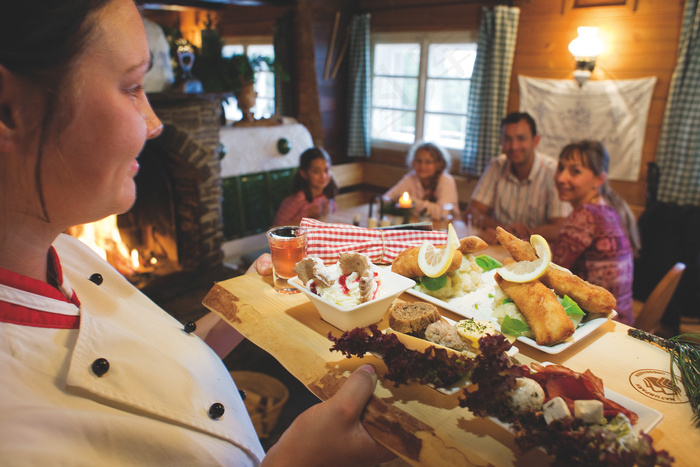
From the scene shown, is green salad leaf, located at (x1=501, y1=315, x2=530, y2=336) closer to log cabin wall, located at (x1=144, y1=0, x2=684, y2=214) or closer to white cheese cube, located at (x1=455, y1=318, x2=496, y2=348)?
white cheese cube, located at (x1=455, y1=318, x2=496, y2=348)

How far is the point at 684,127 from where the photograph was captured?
15.9ft

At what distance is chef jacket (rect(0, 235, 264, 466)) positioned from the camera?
74 centimetres

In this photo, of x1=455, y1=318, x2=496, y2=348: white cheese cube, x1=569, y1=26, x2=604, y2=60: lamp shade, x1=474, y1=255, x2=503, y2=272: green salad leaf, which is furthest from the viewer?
x1=569, y1=26, x2=604, y2=60: lamp shade

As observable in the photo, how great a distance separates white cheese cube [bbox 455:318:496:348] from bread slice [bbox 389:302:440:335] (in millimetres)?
66

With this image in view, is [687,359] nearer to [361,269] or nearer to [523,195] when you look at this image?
[361,269]

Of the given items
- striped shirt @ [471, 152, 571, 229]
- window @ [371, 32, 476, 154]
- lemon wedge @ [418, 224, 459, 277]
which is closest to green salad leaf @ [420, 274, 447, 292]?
lemon wedge @ [418, 224, 459, 277]

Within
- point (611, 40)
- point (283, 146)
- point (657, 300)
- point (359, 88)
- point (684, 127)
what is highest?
point (611, 40)

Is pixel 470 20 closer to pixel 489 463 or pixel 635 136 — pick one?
pixel 635 136

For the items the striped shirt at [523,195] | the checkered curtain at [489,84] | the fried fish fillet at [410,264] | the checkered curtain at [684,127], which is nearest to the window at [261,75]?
the checkered curtain at [489,84]

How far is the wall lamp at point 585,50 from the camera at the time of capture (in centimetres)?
518

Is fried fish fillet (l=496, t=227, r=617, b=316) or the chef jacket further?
fried fish fillet (l=496, t=227, r=617, b=316)

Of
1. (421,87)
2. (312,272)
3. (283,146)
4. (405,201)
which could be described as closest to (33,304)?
(312,272)

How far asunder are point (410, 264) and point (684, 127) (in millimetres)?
4962

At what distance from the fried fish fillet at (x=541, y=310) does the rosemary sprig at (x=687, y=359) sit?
21 centimetres
